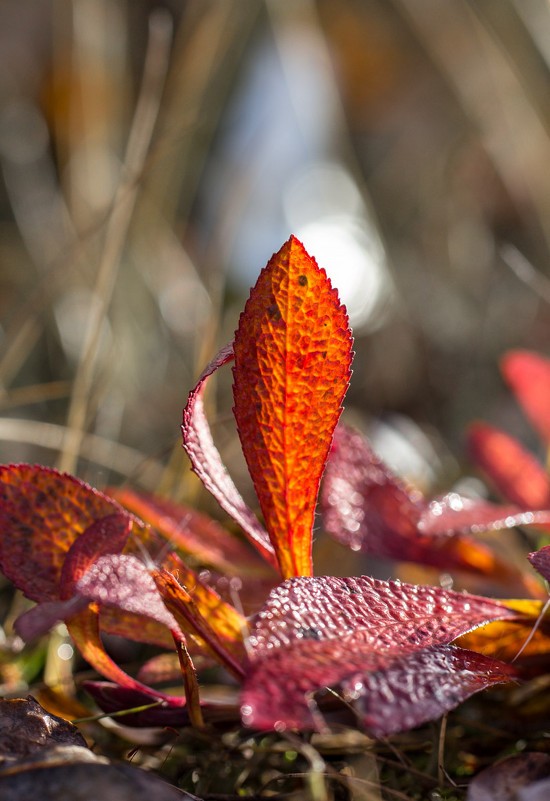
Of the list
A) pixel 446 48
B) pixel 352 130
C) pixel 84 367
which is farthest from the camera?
pixel 352 130

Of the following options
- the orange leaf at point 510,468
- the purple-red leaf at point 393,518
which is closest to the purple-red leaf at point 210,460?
the purple-red leaf at point 393,518

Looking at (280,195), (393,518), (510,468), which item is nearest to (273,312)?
(393,518)

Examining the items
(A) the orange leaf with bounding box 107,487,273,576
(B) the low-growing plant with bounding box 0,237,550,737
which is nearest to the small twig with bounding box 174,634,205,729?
(B) the low-growing plant with bounding box 0,237,550,737

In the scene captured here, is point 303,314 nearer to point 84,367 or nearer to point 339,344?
point 339,344

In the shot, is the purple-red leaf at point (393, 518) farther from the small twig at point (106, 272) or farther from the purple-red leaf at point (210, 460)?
the small twig at point (106, 272)

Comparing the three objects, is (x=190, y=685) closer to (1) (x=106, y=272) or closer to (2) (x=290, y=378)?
(2) (x=290, y=378)

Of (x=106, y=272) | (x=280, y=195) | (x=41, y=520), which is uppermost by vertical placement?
(x=280, y=195)

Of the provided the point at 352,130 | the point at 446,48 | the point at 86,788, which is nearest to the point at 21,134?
the point at 352,130
